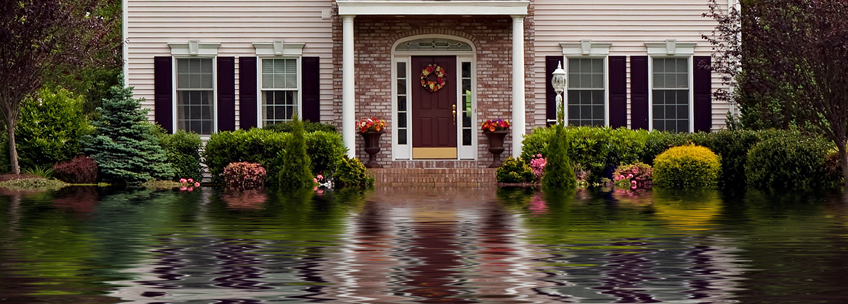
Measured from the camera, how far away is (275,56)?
22562mm

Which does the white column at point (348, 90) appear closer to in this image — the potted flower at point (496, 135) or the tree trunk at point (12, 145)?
the potted flower at point (496, 135)

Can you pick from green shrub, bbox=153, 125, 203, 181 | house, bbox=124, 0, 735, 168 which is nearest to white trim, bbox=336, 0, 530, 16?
house, bbox=124, 0, 735, 168

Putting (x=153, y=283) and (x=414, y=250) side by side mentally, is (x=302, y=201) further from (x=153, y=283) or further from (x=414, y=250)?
(x=153, y=283)

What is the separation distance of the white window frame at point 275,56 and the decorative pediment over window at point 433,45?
2133 mm

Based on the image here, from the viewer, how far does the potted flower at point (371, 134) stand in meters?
21.5

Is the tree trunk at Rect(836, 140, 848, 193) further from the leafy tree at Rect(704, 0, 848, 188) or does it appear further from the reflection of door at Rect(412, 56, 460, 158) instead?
the reflection of door at Rect(412, 56, 460, 158)

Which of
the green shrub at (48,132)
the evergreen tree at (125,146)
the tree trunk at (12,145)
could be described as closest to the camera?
the tree trunk at (12,145)

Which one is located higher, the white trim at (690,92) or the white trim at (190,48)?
the white trim at (190,48)

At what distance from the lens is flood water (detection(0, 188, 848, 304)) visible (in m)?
5.59

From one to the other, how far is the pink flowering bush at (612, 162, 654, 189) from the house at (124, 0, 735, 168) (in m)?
3.20

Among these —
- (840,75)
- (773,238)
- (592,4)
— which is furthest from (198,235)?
(592,4)

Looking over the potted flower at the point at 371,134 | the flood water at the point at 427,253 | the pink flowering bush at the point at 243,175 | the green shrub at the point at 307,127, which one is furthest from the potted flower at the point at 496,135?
the flood water at the point at 427,253

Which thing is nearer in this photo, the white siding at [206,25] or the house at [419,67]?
the house at [419,67]

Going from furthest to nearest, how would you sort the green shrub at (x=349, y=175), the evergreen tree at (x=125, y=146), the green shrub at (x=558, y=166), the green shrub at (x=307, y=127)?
1. the green shrub at (x=307, y=127)
2. the evergreen tree at (x=125, y=146)
3. the green shrub at (x=349, y=175)
4. the green shrub at (x=558, y=166)
